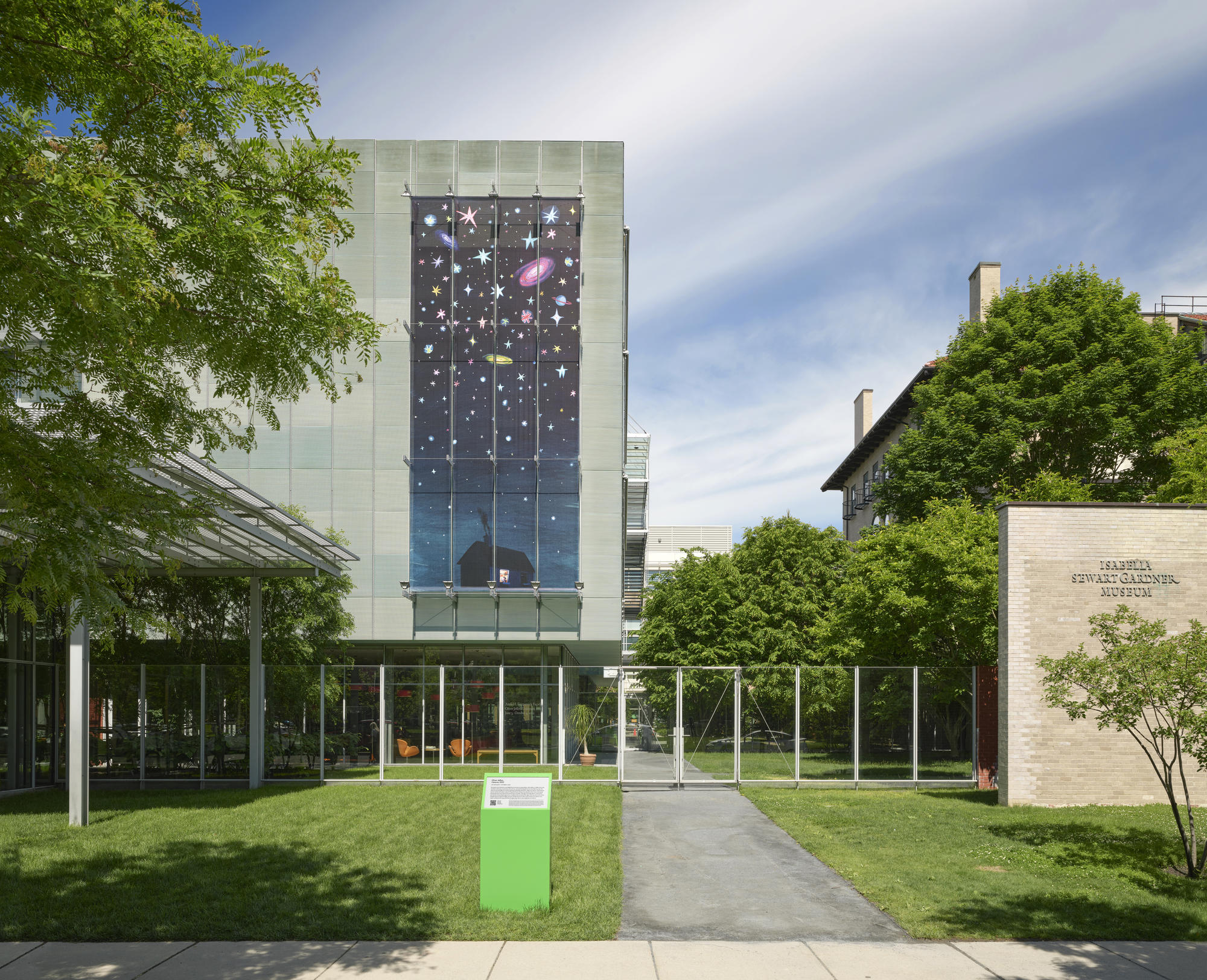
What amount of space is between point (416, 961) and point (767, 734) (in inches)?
624

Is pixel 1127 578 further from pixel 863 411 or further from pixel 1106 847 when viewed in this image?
pixel 863 411

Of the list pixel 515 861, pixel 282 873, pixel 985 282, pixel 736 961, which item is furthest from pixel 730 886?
pixel 985 282

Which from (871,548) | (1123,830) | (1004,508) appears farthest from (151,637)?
(1123,830)

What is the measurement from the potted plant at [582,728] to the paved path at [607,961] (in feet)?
48.9

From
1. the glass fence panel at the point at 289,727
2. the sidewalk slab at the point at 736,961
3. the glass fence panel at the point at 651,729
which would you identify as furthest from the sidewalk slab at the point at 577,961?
the glass fence panel at the point at 289,727

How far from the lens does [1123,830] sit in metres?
15.5

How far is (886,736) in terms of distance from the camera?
2302 centimetres

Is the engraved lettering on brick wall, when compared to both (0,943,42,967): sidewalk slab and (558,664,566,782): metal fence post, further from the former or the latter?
(0,943,42,967): sidewalk slab

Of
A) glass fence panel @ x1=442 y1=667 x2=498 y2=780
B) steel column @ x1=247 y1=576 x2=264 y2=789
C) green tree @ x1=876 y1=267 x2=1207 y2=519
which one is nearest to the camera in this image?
steel column @ x1=247 y1=576 x2=264 y2=789

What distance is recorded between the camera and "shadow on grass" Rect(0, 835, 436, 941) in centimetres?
953

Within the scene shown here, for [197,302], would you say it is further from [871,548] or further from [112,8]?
[871,548]

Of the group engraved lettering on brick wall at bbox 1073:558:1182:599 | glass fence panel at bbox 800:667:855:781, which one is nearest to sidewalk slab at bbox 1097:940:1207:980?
engraved lettering on brick wall at bbox 1073:558:1182:599

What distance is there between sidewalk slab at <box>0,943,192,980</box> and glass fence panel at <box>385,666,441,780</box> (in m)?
15.5

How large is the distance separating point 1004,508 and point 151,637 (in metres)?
23.4
